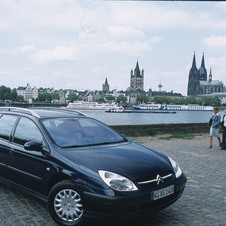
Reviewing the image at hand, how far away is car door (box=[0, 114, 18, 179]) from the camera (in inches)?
167

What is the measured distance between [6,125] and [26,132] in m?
0.64

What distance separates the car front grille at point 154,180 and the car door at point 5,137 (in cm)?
213

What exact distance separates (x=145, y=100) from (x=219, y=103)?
155 ft

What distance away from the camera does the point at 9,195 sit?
14.5 feet

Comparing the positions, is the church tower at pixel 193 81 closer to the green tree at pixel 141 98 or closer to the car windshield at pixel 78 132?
the green tree at pixel 141 98

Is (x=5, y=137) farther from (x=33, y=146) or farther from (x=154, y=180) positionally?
(x=154, y=180)

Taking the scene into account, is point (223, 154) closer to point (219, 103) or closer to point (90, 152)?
point (90, 152)

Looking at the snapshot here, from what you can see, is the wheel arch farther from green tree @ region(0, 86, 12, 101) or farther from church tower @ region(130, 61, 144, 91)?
church tower @ region(130, 61, 144, 91)

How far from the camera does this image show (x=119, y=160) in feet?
11.1

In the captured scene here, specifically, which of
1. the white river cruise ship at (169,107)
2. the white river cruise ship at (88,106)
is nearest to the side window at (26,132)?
the white river cruise ship at (88,106)

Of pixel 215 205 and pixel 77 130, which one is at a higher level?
pixel 77 130

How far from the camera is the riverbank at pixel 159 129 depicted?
40.6 feet

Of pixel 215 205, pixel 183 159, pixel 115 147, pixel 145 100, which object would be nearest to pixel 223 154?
pixel 183 159

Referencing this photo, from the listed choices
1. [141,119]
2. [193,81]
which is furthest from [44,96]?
[141,119]
